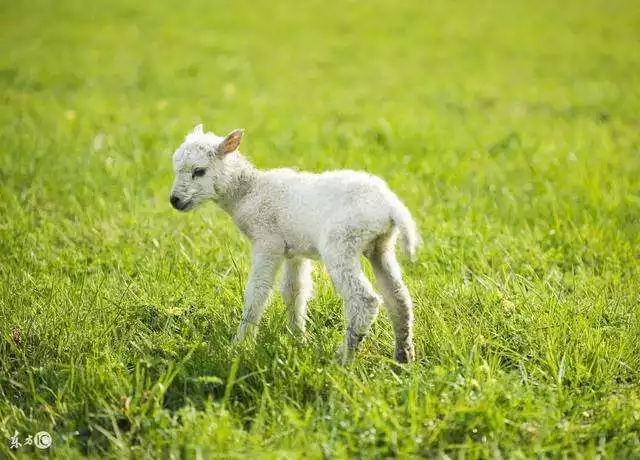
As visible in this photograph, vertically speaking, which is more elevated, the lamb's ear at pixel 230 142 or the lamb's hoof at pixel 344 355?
the lamb's ear at pixel 230 142

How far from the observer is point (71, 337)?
4.99 meters

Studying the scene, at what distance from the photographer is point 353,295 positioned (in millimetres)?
4656

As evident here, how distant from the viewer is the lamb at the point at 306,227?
4.68 meters

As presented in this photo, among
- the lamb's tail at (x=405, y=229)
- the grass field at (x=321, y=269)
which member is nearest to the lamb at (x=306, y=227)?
the lamb's tail at (x=405, y=229)

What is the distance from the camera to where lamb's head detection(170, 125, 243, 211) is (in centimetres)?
536

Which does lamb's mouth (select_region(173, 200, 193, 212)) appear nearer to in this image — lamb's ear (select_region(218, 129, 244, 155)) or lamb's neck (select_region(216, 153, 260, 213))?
lamb's neck (select_region(216, 153, 260, 213))

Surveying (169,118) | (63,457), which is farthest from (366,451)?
(169,118)

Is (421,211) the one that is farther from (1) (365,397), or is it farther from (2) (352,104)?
(2) (352,104)

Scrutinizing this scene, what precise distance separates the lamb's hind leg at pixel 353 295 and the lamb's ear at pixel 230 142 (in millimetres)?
1166

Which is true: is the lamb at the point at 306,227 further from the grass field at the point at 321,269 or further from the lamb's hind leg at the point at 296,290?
the grass field at the point at 321,269

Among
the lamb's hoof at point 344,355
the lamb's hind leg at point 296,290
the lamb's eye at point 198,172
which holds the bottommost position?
the lamb's hoof at point 344,355

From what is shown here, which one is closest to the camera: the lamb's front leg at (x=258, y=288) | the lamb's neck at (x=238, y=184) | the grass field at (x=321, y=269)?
the grass field at (x=321, y=269)

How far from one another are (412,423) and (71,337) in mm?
2216

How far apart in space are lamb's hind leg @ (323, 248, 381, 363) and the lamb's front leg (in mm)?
610
